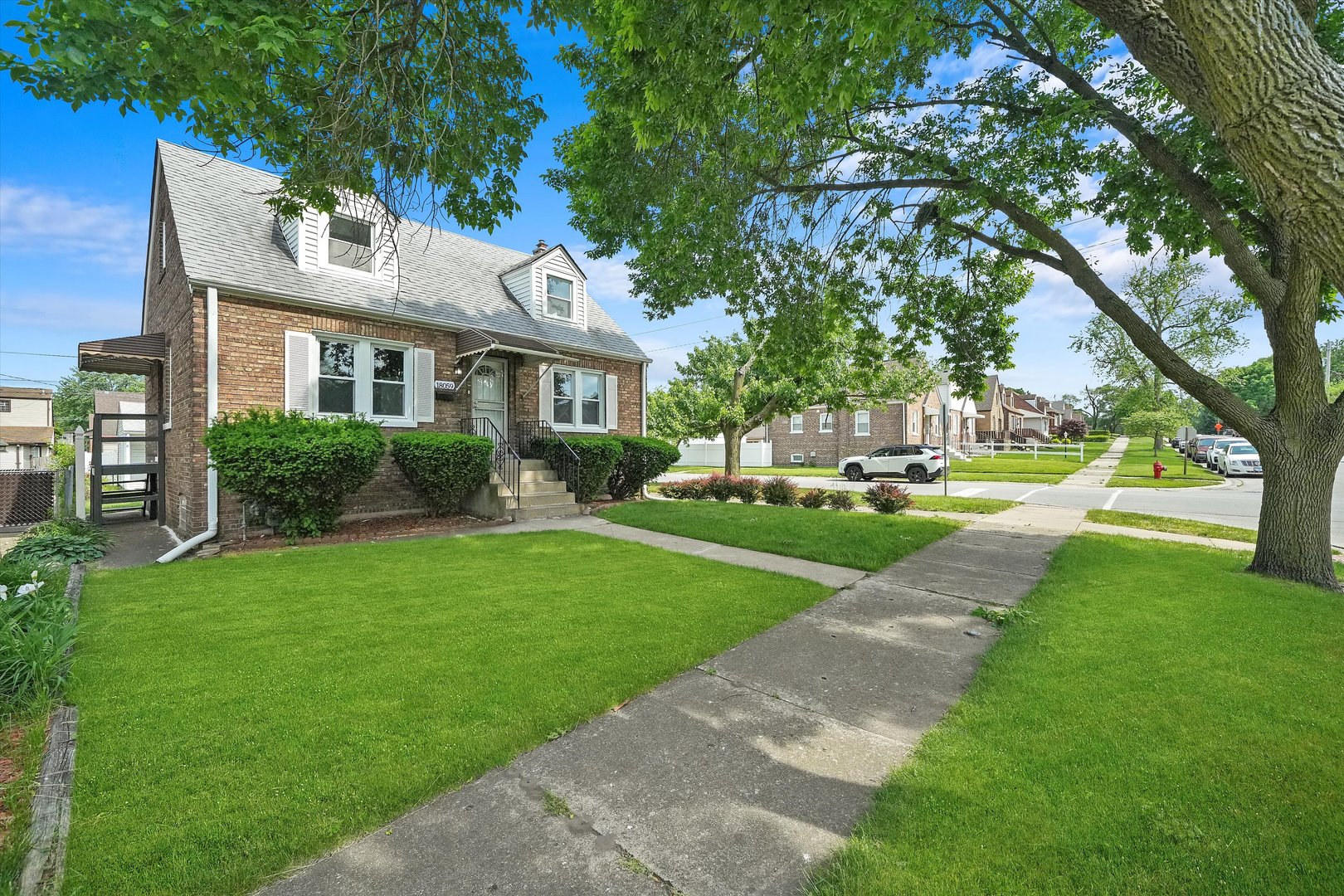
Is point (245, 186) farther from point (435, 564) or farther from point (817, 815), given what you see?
point (817, 815)

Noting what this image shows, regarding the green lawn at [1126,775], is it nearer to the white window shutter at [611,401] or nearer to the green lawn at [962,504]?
the green lawn at [962,504]

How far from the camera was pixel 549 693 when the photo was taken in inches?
134

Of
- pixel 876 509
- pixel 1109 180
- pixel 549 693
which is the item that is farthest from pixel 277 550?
pixel 1109 180

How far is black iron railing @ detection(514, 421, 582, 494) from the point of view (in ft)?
40.6

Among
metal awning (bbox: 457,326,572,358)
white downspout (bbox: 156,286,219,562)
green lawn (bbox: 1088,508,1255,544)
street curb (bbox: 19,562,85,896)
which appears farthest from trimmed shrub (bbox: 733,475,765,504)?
street curb (bbox: 19,562,85,896)

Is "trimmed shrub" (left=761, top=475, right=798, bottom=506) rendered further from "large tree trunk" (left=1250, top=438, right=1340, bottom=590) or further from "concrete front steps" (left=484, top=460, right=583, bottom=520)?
"large tree trunk" (left=1250, top=438, right=1340, bottom=590)

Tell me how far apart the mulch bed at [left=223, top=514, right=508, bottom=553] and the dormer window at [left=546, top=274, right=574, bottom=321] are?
6.12m

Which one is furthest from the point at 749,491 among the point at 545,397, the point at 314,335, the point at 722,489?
the point at 314,335

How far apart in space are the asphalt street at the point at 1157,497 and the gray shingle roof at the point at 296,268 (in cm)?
1242

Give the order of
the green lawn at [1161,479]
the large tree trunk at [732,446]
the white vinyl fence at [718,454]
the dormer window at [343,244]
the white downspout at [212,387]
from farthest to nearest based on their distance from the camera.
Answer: the white vinyl fence at [718,454] → the green lawn at [1161,479] → the large tree trunk at [732,446] → the dormer window at [343,244] → the white downspout at [212,387]

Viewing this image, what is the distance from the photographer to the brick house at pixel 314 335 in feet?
29.9

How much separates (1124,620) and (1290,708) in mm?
1663

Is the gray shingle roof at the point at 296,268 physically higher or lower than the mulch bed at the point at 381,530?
higher

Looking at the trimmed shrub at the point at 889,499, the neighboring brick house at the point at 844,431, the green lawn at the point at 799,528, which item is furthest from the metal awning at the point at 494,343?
the neighboring brick house at the point at 844,431
